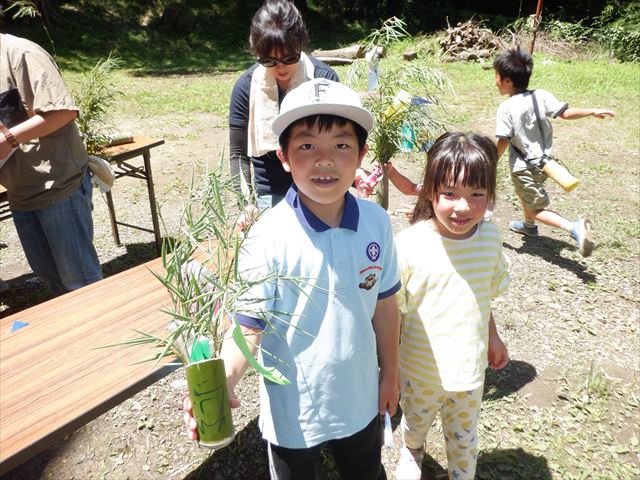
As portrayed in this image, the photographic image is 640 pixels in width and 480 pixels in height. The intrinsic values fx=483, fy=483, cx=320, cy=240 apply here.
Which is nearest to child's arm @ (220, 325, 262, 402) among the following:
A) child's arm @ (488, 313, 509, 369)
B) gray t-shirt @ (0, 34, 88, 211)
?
child's arm @ (488, 313, 509, 369)

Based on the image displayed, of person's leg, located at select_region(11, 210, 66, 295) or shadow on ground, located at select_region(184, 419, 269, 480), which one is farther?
person's leg, located at select_region(11, 210, 66, 295)

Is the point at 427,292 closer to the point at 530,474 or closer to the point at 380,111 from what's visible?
the point at 380,111

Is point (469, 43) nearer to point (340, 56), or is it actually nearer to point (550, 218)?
point (340, 56)

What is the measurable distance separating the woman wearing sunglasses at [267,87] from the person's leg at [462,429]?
1085mm

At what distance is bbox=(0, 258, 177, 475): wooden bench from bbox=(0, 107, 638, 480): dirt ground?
83 centimetres

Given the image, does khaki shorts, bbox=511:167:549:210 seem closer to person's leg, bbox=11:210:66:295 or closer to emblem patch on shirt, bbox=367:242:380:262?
emblem patch on shirt, bbox=367:242:380:262

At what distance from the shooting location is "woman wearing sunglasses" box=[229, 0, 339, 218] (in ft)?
6.61

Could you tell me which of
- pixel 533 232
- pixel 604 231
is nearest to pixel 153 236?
pixel 533 232

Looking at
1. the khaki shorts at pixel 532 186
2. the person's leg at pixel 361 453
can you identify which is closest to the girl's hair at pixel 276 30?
the person's leg at pixel 361 453

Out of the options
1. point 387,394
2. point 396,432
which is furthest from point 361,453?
point 396,432

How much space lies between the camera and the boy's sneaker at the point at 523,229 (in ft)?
14.4

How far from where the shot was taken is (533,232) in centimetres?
440

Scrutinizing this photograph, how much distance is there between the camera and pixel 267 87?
2.20m

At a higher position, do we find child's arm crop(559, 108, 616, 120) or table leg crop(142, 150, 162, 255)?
child's arm crop(559, 108, 616, 120)
